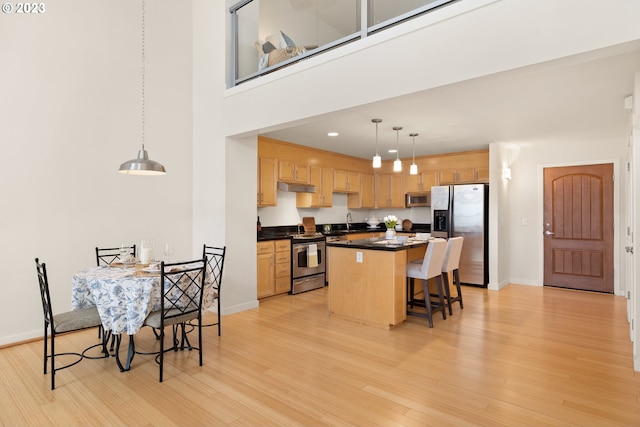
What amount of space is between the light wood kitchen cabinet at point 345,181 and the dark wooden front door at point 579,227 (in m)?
3.49

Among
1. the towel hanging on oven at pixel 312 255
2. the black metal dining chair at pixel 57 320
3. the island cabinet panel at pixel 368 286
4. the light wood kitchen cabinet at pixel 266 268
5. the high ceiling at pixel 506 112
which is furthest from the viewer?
the towel hanging on oven at pixel 312 255

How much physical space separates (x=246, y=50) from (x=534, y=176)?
539cm

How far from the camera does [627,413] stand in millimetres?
2271

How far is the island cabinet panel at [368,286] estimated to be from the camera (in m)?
3.93

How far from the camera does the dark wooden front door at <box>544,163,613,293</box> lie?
571cm

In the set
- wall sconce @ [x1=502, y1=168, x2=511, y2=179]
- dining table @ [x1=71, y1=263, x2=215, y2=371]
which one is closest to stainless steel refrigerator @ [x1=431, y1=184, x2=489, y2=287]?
wall sconce @ [x1=502, y1=168, x2=511, y2=179]

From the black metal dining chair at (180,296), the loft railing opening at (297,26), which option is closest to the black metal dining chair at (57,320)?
the black metal dining chair at (180,296)

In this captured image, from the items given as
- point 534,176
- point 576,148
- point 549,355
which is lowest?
point 549,355

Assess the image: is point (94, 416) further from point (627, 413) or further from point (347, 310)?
point (627, 413)

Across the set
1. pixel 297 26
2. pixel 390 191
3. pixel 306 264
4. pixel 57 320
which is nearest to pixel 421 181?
pixel 390 191

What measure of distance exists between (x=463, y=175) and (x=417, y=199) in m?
1.08

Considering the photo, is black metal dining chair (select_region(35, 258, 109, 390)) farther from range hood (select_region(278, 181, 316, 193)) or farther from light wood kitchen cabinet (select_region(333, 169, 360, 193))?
light wood kitchen cabinet (select_region(333, 169, 360, 193))

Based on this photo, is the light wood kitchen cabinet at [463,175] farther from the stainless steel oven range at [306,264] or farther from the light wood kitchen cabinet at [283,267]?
the light wood kitchen cabinet at [283,267]

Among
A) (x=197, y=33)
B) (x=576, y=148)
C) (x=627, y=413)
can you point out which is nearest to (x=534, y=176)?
(x=576, y=148)
